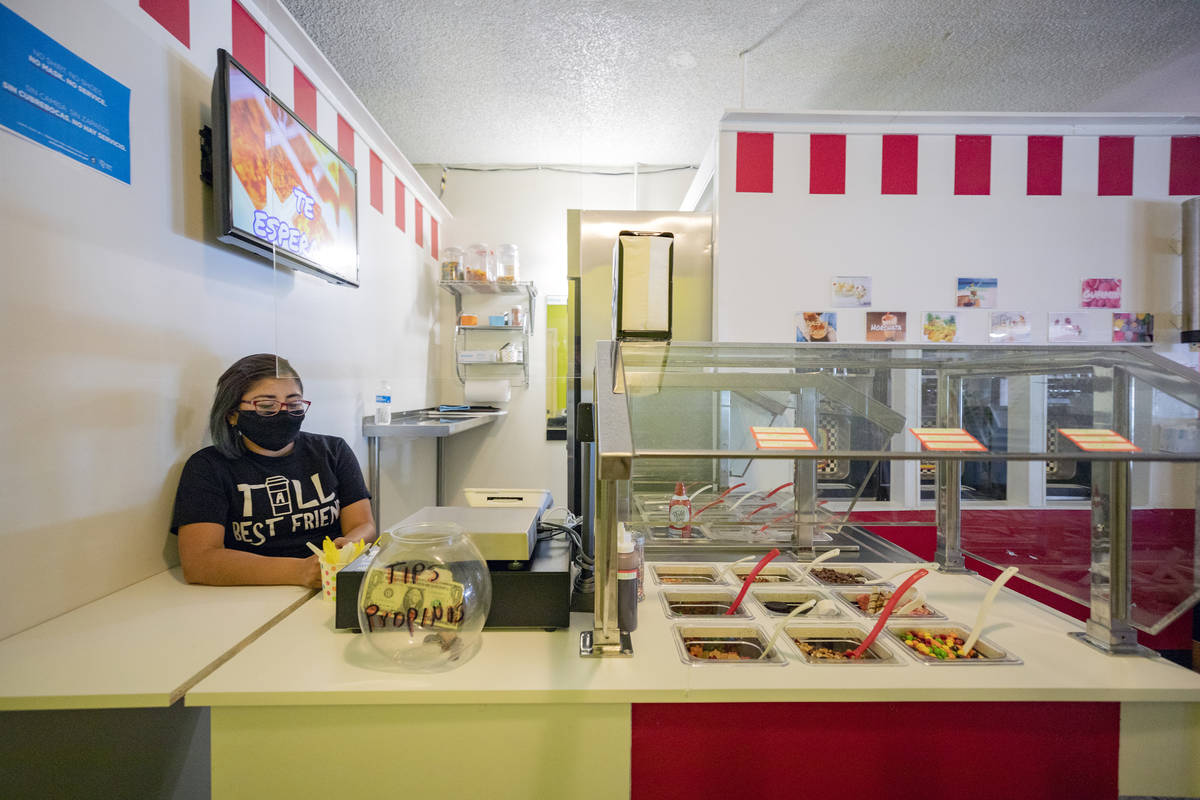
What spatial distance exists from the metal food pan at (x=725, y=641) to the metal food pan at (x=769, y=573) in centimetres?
28

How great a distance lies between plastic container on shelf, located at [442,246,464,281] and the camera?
2104 millimetres

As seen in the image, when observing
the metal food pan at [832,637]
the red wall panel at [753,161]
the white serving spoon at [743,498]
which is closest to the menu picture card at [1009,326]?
the red wall panel at [753,161]

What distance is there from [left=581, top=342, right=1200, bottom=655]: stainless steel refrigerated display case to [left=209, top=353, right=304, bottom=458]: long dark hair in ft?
3.92

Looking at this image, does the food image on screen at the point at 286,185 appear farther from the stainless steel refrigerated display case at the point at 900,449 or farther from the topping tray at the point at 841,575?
the topping tray at the point at 841,575

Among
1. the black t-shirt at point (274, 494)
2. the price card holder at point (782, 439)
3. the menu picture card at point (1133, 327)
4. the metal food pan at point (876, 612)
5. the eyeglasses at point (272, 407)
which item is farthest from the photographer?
the menu picture card at point (1133, 327)

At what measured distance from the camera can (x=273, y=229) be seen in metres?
1.72

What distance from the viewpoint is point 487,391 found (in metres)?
1.99

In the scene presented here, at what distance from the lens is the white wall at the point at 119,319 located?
1138 millimetres

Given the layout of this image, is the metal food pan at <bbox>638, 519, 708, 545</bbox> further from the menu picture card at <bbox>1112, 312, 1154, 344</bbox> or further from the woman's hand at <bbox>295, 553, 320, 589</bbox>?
the menu picture card at <bbox>1112, 312, 1154, 344</bbox>

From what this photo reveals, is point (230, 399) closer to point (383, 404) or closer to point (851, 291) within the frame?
point (383, 404)

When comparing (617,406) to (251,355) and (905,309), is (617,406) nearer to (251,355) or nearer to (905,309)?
(251,355)

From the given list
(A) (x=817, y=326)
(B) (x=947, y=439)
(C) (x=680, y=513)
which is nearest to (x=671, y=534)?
(C) (x=680, y=513)

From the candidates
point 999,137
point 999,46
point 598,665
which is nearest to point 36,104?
point 598,665

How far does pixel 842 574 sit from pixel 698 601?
0.51m
